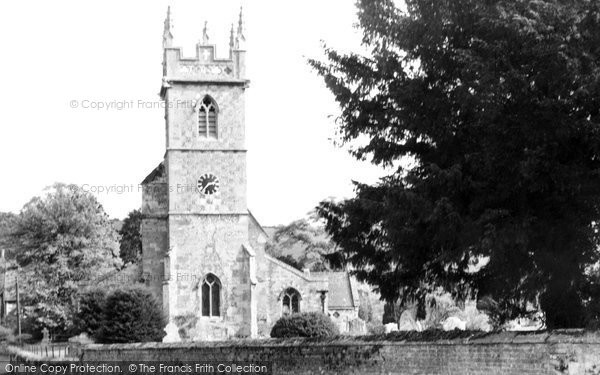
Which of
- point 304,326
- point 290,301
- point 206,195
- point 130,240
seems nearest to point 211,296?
point 206,195

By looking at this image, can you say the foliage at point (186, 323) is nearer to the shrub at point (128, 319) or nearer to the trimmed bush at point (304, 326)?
the shrub at point (128, 319)

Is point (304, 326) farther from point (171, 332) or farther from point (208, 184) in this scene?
point (208, 184)

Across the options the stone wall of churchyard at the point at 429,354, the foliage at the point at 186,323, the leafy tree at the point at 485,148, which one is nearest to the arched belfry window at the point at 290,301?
the foliage at the point at 186,323

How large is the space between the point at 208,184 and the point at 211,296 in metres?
5.29

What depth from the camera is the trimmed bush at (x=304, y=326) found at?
41062 millimetres

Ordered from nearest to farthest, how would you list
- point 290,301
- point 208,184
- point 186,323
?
1. point 186,323
2. point 208,184
3. point 290,301

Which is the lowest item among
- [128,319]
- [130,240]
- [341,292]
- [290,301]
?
[128,319]

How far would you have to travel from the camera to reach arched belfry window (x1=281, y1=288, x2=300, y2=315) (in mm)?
53938

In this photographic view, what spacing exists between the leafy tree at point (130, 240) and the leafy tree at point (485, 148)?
242 ft

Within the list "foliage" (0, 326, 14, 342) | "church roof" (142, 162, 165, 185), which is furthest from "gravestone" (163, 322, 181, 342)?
"foliage" (0, 326, 14, 342)

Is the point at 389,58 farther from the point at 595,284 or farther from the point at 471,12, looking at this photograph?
the point at 595,284

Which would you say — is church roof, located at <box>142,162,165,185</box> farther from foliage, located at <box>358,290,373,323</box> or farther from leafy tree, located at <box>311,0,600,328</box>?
leafy tree, located at <box>311,0,600,328</box>

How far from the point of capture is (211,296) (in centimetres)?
4962

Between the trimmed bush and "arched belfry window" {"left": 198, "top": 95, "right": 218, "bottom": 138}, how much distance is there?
484 inches
